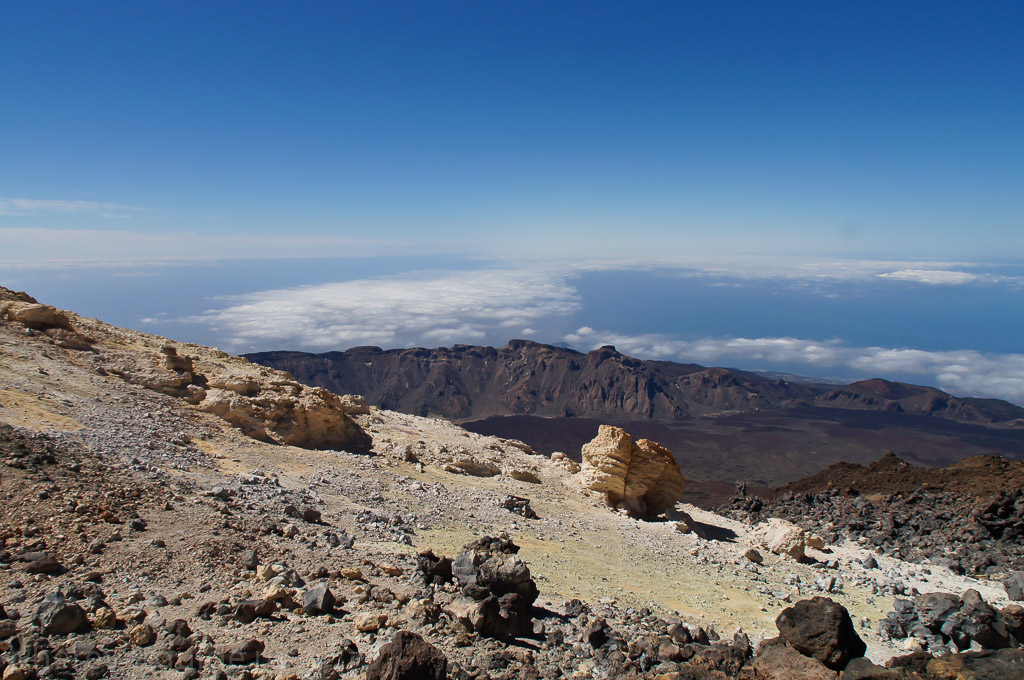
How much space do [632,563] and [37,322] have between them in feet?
49.7

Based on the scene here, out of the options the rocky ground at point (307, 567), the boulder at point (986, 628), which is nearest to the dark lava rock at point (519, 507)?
the rocky ground at point (307, 567)

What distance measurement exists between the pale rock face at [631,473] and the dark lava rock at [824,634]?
10.5 metres

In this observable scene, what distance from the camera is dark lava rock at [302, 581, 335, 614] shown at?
609 centimetres

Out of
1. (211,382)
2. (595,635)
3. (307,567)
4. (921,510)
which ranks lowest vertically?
(921,510)

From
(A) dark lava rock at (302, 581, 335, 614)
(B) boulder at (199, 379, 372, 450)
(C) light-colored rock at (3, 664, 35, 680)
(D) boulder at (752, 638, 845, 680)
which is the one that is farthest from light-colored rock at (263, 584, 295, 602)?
(B) boulder at (199, 379, 372, 450)

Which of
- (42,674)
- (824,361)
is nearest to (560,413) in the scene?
(42,674)

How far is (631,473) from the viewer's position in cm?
1791

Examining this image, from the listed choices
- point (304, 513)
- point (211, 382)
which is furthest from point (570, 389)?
point (304, 513)

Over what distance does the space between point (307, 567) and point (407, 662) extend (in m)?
2.54

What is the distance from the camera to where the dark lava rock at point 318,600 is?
609 centimetres

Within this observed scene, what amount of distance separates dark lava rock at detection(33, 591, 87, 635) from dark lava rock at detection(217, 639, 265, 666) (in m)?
1.20

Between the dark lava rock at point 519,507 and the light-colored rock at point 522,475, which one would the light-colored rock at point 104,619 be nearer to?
the dark lava rock at point 519,507

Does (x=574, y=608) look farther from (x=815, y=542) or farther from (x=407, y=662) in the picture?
(x=815, y=542)

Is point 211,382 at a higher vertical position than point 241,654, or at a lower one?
higher
